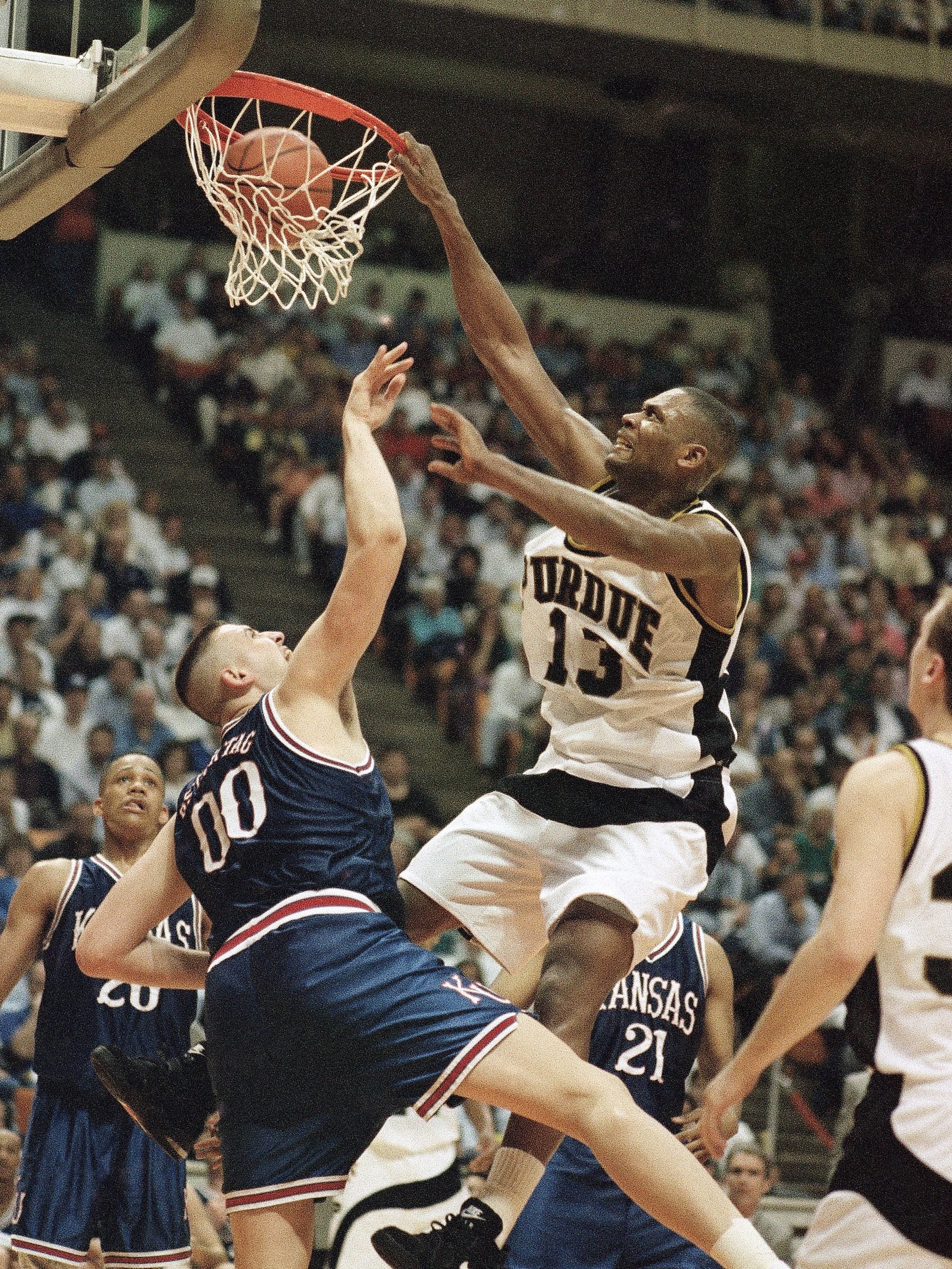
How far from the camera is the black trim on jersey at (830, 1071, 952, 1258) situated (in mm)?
3479

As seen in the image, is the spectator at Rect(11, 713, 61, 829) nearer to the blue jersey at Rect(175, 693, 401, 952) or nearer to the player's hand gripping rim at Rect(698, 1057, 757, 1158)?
the blue jersey at Rect(175, 693, 401, 952)

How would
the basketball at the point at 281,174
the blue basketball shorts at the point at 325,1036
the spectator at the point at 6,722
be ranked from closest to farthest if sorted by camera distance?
the blue basketball shorts at the point at 325,1036
the basketball at the point at 281,174
the spectator at the point at 6,722

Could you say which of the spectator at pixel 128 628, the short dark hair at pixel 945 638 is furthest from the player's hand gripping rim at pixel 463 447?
the spectator at pixel 128 628

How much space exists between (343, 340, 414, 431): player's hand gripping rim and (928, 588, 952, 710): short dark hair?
1.51 m

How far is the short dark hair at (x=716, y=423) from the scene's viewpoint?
5055 millimetres

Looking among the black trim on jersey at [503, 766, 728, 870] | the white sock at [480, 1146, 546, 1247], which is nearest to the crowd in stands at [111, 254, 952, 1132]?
the black trim on jersey at [503, 766, 728, 870]

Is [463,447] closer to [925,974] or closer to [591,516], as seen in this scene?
[591,516]

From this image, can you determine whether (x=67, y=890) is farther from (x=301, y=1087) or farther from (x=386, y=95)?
(x=386, y=95)

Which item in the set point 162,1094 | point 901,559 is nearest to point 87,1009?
point 162,1094

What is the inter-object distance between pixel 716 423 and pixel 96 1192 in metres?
3.43

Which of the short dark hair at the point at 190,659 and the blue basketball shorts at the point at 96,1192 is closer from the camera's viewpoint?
the short dark hair at the point at 190,659

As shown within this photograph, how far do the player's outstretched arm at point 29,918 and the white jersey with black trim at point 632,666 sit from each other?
2.23 meters

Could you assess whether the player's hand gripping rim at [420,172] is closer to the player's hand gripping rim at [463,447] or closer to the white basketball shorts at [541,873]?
the player's hand gripping rim at [463,447]

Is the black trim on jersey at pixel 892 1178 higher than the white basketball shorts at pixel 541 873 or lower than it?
lower
